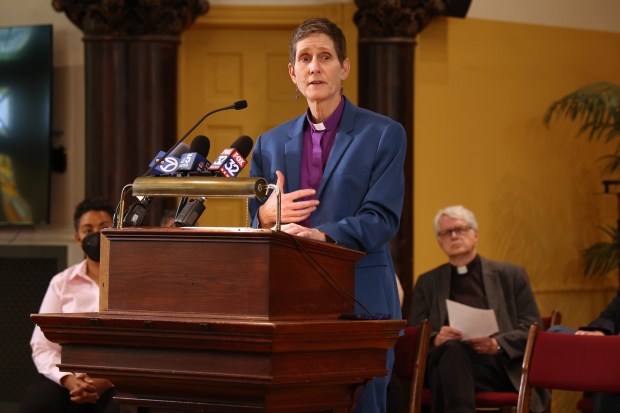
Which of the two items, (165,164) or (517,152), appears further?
(517,152)

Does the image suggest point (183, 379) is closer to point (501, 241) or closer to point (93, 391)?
point (93, 391)

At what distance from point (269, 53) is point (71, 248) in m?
1.83

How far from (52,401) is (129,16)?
297 cm

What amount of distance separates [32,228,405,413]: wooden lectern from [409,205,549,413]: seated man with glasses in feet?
9.15

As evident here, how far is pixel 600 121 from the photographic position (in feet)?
21.5

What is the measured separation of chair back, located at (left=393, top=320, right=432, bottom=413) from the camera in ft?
14.8

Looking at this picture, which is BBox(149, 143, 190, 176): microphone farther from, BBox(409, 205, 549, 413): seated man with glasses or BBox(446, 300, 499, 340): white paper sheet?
BBox(446, 300, 499, 340): white paper sheet

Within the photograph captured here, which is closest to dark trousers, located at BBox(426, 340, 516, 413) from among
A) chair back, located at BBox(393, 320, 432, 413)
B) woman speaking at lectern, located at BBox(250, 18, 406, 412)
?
chair back, located at BBox(393, 320, 432, 413)

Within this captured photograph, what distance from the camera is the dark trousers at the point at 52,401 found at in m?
4.23

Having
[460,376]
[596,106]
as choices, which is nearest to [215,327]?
[460,376]

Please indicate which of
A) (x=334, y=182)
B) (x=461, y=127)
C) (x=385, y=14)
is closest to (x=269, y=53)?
(x=385, y=14)

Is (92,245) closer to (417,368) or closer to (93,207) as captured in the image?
(93,207)

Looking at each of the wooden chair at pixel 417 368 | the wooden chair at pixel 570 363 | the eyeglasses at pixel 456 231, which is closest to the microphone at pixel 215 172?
the wooden chair at pixel 570 363

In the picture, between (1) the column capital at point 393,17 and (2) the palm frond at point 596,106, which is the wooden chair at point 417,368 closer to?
(2) the palm frond at point 596,106
